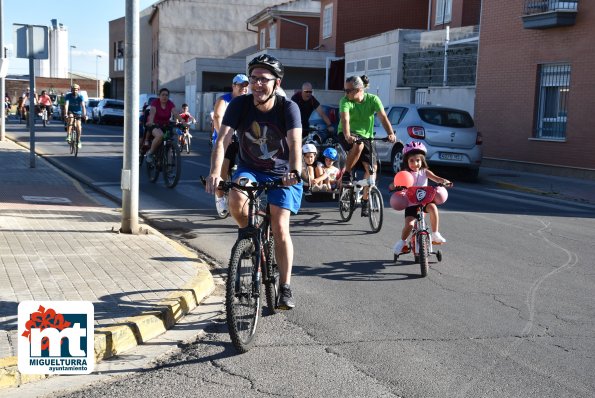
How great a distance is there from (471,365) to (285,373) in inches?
46.5

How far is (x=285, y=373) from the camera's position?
15.4 feet

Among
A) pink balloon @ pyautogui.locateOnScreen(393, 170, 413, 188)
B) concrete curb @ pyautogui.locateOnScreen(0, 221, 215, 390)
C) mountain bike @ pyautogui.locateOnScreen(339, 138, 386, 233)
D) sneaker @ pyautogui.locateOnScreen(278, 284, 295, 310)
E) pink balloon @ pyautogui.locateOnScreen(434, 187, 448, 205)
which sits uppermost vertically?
pink balloon @ pyautogui.locateOnScreen(393, 170, 413, 188)

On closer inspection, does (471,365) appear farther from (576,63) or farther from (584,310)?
(576,63)

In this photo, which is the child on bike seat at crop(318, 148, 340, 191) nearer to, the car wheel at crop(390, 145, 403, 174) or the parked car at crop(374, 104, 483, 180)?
the parked car at crop(374, 104, 483, 180)

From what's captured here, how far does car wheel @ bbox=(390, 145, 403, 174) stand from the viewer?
59.4ft

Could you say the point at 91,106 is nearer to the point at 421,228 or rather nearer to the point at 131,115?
the point at 131,115

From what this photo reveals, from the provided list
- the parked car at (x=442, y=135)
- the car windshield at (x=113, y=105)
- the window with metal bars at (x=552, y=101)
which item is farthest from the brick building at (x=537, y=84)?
the car windshield at (x=113, y=105)

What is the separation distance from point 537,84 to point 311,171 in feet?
40.1

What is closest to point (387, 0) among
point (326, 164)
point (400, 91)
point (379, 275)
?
point (400, 91)

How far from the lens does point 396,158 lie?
1825 centimetres

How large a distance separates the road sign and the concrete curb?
10245 mm

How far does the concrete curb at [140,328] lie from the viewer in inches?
174

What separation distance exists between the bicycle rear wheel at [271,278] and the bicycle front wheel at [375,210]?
4.06 meters

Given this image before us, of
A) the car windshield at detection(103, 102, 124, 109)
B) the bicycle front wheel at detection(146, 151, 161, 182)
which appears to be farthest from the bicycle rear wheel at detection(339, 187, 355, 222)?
the car windshield at detection(103, 102, 124, 109)
